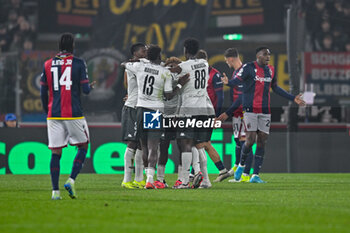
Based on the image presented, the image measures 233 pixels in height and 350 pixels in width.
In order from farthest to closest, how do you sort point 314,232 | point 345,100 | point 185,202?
point 345,100
point 185,202
point 314,232

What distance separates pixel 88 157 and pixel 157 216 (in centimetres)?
978

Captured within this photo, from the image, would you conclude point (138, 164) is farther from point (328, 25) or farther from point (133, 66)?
point (328, 25)

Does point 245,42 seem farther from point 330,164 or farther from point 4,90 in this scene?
point 4,90

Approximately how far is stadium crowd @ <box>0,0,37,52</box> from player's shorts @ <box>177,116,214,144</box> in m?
10.9

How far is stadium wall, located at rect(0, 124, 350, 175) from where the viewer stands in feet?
54.0

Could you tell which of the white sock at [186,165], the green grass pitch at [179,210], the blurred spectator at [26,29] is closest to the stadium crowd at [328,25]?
the blurred spectator at [26,29]

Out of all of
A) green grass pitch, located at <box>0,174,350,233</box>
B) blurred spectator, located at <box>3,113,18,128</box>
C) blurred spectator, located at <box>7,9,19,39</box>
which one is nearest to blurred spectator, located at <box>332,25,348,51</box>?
blurred spectator, located at <box>7,9,19,39</box>

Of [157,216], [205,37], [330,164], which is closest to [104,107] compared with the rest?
[205,37]

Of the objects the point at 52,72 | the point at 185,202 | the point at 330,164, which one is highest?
the point at 52,72

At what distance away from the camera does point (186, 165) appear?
10.9 meters

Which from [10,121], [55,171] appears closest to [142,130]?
[55,171]

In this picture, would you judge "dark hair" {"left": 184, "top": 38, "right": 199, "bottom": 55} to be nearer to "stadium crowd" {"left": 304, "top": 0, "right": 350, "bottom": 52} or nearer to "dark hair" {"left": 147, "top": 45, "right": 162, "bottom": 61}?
"dark hair" {"left": 147, "top": 45, "right": 162, "bottom": 61}

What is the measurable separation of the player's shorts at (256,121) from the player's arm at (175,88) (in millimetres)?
2225

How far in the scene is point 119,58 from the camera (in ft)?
59.7
